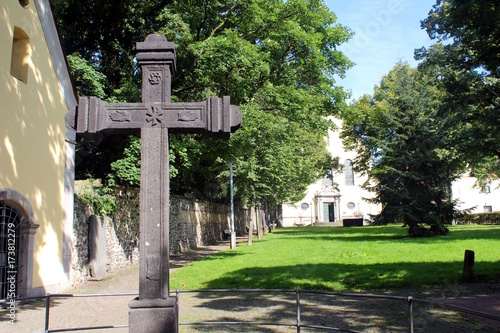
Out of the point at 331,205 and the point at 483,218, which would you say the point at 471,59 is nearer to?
the point at 483,218

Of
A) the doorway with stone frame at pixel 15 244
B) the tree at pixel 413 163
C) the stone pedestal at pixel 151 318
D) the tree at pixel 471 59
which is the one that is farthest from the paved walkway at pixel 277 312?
the tree at pixel 413 163

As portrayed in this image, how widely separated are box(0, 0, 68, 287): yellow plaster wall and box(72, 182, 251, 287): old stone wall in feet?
4.83

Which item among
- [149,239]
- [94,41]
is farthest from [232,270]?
→ [94,41]

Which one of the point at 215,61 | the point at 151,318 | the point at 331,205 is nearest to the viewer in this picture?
the point at 151,318

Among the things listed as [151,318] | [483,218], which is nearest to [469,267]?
[151,318]

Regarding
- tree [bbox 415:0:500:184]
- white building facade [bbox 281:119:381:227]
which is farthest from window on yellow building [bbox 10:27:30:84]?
white building facade [bbox 281:119:381:227]

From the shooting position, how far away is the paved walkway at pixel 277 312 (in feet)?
24.4

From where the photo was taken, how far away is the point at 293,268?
1442 centimetres

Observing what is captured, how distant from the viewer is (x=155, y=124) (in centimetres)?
517

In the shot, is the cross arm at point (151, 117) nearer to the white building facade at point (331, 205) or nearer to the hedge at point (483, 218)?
the hedge at point (483, 218)

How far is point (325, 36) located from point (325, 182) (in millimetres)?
50563

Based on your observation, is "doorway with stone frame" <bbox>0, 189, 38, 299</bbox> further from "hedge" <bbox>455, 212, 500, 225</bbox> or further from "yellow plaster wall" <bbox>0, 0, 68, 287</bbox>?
"hedge" <bbox>455, 212, 500, 225</bbox>

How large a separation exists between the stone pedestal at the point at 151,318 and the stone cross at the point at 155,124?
17 centimetres

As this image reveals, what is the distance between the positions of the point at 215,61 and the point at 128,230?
7958 millimetres
